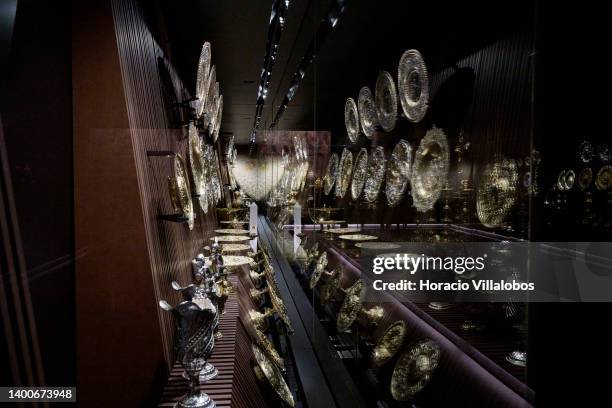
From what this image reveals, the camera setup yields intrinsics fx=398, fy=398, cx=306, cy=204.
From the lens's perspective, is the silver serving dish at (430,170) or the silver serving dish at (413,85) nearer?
the silver serving dish at (430,170)

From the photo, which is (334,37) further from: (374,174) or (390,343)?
(390,343)

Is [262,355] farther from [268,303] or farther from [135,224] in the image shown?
[268,303]

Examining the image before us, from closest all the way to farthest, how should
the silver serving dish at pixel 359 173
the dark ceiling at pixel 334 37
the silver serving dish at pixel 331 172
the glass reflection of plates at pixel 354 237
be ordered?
the dark ceiling at pixel 334 37, the glass reflection of plates at pixel 354 237, the silver serving dish at pixel 359 173, the silver serving dish at pixel 331 172

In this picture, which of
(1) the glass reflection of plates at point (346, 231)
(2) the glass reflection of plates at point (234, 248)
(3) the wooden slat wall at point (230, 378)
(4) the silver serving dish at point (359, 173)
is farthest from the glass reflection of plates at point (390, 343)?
(4) the silver serving dish at point (359, 173)

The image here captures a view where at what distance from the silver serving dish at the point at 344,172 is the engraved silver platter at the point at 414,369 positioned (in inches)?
107

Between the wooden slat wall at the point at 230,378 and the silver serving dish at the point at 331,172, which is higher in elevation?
the silver serving dish at the point at 331,172

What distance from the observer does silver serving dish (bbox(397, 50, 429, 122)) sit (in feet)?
8.80

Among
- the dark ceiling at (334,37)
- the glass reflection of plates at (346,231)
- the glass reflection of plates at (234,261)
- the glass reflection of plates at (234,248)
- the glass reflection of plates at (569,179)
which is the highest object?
the dark ceiling at (334,37)

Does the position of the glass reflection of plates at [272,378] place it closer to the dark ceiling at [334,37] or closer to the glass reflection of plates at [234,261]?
the glass reflection of plates at [234,261]

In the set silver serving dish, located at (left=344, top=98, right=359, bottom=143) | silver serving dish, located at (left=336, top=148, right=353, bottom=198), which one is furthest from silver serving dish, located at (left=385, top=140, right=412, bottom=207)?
silver serving dish, located at (left=336, top=148, right=353, bottom=198)

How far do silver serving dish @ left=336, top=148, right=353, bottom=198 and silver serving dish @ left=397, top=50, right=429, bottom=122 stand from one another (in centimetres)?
169

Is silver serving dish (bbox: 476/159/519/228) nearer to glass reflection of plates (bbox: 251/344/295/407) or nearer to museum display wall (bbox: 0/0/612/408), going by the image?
museum display wall (bbox: 0/0/612/408)

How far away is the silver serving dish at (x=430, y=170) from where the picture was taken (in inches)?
92.3

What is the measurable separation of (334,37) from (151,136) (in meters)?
2.13
